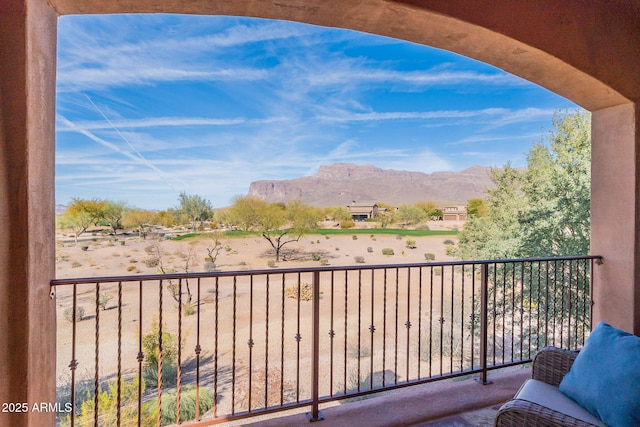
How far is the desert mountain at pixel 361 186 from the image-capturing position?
62.7 feet

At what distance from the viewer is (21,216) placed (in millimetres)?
1410

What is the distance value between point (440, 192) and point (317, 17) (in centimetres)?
1861

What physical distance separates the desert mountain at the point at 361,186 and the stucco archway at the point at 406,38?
1598 cm

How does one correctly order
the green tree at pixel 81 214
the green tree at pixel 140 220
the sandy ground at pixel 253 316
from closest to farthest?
the sandy ground at pixel 253 316 < the green tree at pixel 81 214 < the green tree at pixel 140 220

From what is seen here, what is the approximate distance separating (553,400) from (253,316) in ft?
28.7

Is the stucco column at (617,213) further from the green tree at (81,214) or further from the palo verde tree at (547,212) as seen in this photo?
the green tree at (81,214)

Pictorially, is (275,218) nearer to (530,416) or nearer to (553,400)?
(553,400)

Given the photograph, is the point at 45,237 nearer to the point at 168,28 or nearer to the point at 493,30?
the point at 493,30

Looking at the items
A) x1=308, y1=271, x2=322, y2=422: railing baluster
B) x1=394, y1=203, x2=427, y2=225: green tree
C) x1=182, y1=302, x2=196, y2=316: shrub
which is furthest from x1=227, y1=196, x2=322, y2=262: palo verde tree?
x1=308, y1=271, x2=322, y2=422: railing baluster

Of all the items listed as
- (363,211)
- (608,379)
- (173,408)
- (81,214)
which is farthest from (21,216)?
(363,211)

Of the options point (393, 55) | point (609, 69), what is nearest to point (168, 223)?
point (393, 55)

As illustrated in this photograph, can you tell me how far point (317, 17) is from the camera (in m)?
2.04

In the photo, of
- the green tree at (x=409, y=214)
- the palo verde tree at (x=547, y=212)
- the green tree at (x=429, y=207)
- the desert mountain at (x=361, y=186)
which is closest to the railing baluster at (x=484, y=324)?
the palo verde tree at (x=547, y=212)

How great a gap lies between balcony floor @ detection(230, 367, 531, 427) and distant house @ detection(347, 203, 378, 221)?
16.3 metres
